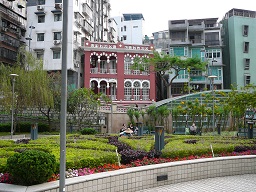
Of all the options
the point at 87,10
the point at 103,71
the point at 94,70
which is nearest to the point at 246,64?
the point at 103,71

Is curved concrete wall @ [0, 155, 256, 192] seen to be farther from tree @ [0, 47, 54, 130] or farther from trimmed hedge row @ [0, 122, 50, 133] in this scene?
trimmed hedge row @ [0, 122, 50, 133]

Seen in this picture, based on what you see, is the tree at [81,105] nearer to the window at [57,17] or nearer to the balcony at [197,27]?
the window at [57,17]

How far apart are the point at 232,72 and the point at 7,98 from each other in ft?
115

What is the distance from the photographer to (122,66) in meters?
43.3

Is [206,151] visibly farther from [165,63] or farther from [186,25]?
[186,25]

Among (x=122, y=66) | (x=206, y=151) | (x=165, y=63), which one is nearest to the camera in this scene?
(x=206, y=151)

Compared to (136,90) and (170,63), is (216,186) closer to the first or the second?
(170,63)

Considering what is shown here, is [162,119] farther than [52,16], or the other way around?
[52,16]

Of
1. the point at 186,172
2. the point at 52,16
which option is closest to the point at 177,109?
the point at 186,172

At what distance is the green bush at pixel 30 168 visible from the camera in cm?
668

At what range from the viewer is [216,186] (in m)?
9.27

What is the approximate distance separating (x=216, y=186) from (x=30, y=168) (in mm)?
5644

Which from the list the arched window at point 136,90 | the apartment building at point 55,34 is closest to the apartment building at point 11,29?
the apartment building at point 55,34

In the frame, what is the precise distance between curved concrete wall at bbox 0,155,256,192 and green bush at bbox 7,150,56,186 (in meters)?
0.21
